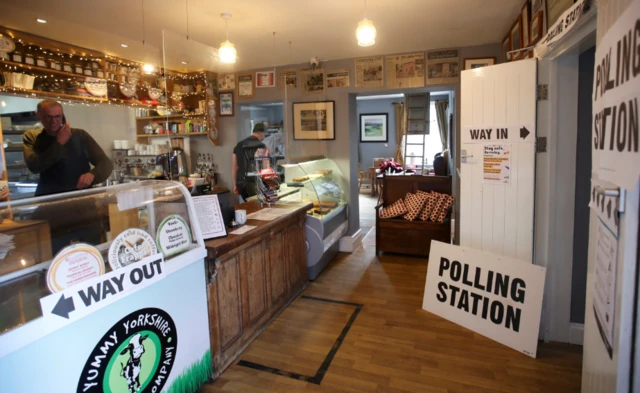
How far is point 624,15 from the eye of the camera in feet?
3.67

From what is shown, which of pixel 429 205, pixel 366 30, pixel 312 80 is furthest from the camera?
pixel 312 80

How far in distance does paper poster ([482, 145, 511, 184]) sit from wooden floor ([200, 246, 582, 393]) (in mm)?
1231

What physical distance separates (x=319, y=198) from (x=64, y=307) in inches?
127

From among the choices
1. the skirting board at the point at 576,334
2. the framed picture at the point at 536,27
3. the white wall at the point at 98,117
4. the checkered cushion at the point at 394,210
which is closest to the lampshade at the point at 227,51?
the white wall at the point at 98,117

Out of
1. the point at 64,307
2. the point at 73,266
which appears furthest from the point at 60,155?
the point at 64,307

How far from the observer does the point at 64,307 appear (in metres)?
1.55

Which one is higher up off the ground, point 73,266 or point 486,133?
point 486,133

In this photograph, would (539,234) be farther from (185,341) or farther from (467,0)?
(185,341)

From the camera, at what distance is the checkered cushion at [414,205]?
16.1 feet

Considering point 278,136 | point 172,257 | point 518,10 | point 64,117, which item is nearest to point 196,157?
point 278,136

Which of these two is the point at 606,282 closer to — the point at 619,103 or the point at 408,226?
the point at 619,103

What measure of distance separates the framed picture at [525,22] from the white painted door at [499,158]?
0.61 metres

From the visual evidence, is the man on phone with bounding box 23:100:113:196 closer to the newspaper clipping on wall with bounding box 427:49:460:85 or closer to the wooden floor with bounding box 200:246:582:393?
the wooden floor with bounding box 200:246:582:393

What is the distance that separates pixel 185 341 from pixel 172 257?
507mm
